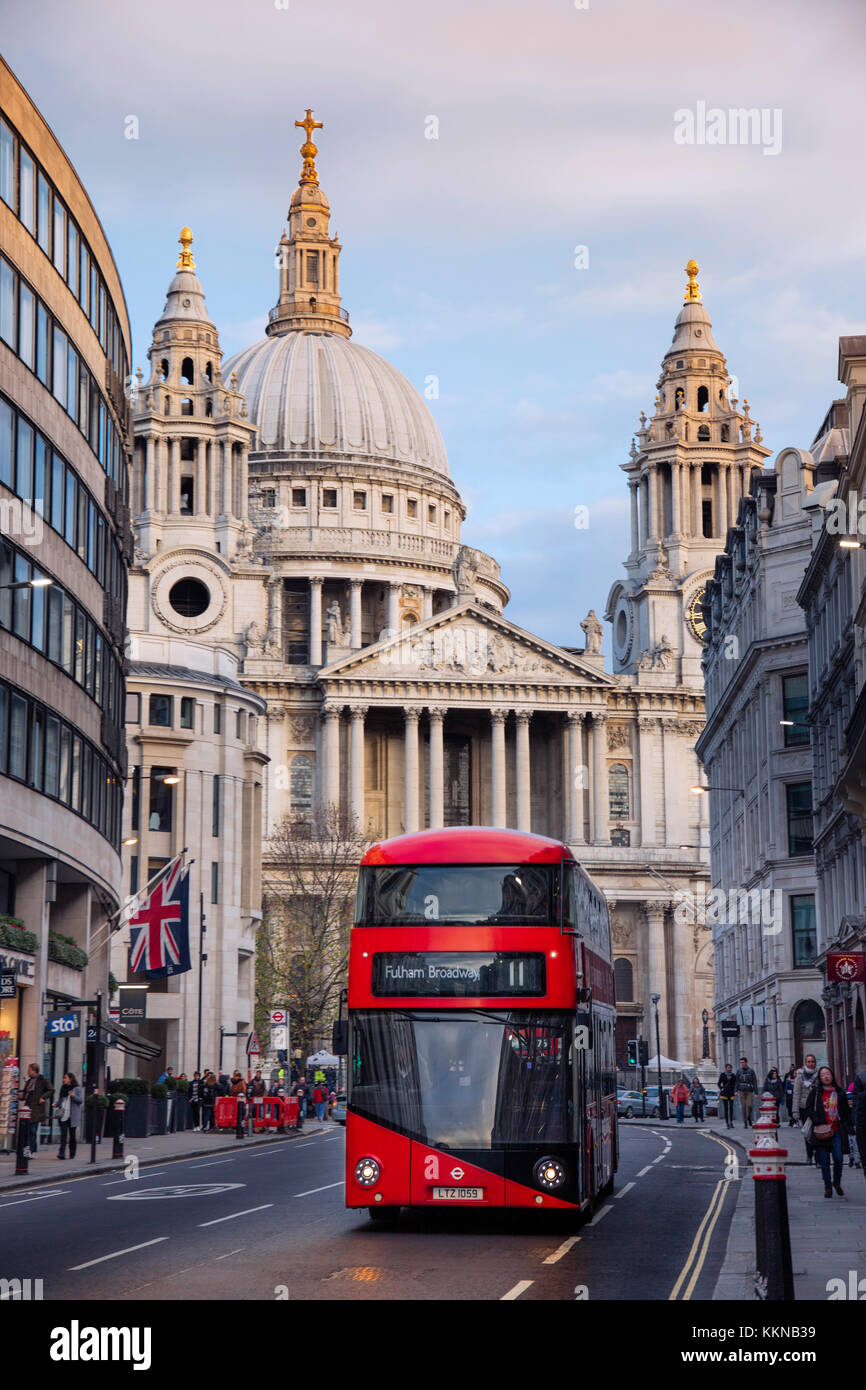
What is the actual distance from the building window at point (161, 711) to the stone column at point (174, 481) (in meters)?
51.5

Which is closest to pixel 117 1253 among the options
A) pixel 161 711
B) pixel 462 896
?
pixel 462 896

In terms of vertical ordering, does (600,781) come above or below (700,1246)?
above

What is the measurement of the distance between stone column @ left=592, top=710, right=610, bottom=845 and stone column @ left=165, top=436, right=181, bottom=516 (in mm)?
29749

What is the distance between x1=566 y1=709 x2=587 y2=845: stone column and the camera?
4865 inches

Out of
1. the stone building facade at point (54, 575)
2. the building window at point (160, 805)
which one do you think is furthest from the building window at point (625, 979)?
the stone building facade at point (54, 575)

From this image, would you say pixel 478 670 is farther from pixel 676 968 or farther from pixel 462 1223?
pixel 462 1223

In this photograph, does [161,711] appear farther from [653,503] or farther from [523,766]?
[653,503]

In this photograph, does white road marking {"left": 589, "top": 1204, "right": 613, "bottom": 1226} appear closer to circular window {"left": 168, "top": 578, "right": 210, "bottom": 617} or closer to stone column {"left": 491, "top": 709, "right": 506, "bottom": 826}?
stone column {"left": 491, "top": 709, "right": 506, "bottom": 826}

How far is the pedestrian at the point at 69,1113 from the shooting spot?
138 ft

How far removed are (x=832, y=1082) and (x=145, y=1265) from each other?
13357 millimetres

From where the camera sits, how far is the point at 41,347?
43.8m

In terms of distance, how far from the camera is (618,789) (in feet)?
417

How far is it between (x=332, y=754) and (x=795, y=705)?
190ft

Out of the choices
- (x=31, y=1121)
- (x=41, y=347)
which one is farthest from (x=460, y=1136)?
(x=41, y=347)
